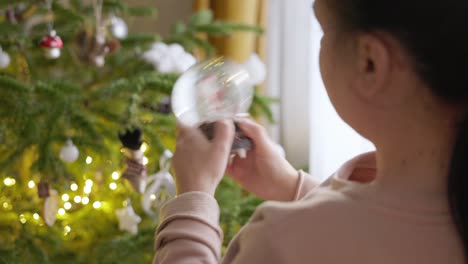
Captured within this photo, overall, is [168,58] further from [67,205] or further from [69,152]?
[67,205]

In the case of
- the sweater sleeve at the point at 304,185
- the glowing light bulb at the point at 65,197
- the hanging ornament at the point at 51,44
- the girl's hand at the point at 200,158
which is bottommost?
the glowing light bulb at the point at 65,197

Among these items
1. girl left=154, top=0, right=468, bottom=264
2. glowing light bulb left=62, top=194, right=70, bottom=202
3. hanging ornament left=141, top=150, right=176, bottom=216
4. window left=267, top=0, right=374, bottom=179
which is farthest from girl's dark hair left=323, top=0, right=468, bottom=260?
window left=267, top=0, right=374, bottom=179

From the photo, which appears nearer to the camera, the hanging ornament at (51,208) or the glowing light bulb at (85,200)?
the hanging ornament at (51,208)

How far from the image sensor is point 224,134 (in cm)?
72

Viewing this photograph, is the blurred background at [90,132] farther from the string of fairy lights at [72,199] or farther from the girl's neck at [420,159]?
the girl's neck at [420,159]

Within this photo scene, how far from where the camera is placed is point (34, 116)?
143 cm

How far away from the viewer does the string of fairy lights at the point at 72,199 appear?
1.58 meters

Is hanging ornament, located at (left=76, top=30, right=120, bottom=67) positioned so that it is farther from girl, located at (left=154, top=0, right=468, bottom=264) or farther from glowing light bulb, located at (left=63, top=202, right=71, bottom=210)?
girl, located at (left=154, top=0, right=468, bottom=264)

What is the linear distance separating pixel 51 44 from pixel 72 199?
1.31ft

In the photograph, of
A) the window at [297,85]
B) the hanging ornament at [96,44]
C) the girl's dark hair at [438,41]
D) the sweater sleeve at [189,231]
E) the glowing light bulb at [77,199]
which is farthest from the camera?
the window at [297,85]

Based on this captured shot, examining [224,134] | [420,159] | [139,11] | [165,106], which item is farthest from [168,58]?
[420,159]

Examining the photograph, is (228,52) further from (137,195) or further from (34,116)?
(34,116)

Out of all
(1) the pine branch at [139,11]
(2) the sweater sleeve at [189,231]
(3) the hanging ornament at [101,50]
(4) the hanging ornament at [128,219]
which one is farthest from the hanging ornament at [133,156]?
(2) the sweater sleeve at [189,231]

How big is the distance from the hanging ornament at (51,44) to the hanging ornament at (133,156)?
0.80 feet
